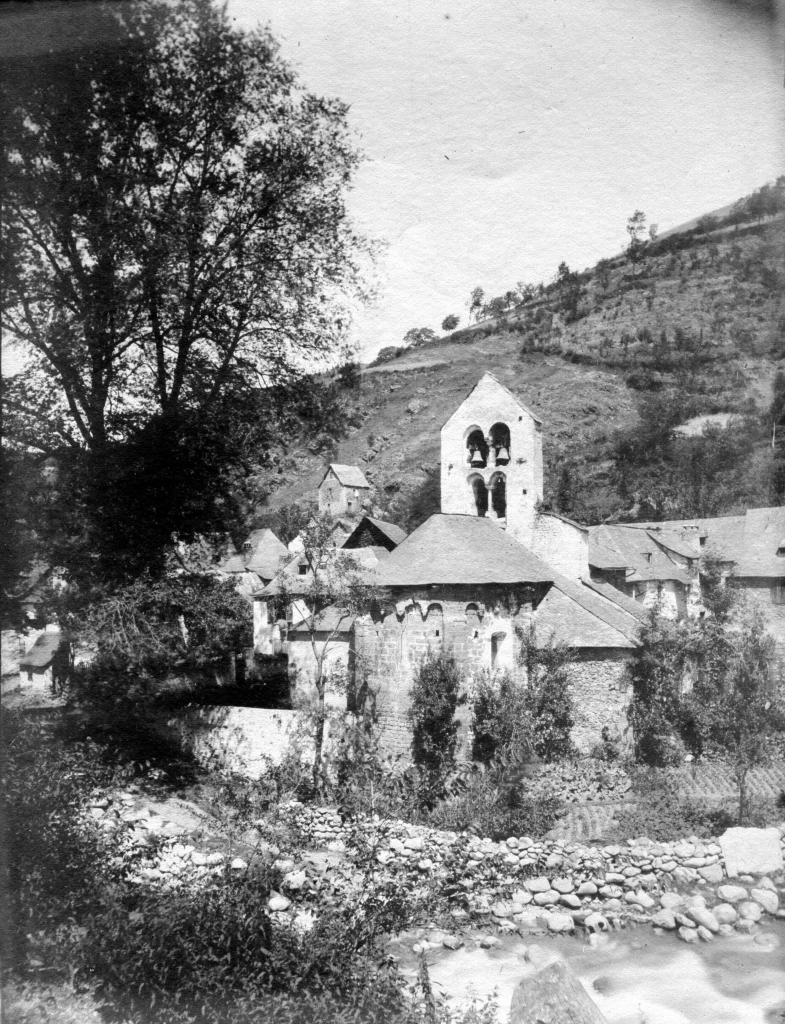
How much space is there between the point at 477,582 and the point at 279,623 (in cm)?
1118

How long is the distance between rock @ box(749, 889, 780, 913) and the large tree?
11.9m

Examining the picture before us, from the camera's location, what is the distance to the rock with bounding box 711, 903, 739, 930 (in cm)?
1098

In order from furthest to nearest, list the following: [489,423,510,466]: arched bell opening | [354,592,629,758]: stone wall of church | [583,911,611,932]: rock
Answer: [489,423,510,466]: arched bell opening → [354,592,629,758]: stone wall of church → [583,911,611,932]: rock

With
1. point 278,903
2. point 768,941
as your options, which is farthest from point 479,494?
point 278,903

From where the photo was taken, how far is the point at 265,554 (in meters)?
35.4

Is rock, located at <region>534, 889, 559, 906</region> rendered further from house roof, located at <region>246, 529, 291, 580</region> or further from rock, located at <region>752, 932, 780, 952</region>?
house roof, located at <region>246, 529, 291, 580</region>

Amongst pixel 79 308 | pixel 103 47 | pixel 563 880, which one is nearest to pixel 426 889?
pixel 563 880

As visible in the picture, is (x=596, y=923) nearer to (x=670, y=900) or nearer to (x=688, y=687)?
(x=670, y=900)

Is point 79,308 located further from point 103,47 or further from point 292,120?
point 292,120

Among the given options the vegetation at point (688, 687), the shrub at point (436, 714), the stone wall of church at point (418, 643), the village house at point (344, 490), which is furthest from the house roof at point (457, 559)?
the village house at point (344, 490)

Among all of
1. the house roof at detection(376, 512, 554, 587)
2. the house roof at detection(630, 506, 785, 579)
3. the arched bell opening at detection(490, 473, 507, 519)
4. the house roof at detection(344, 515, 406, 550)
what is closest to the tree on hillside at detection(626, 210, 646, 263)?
the house roof at detection(376, 512, 554, 587)

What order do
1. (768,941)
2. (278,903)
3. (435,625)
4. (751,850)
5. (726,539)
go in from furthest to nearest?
(726,539)
(435,625)
(751,850)
(768,941)
(278,903)

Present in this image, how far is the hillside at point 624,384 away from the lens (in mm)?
20234

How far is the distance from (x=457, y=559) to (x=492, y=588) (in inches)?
43.6
